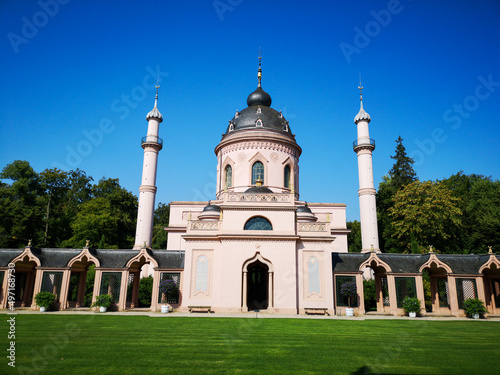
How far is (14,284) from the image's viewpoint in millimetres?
24391

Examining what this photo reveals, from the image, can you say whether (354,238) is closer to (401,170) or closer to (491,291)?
(401,170)

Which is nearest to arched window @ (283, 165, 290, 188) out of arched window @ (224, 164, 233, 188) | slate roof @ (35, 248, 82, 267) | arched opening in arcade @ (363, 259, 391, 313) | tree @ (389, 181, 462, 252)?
arched window @ (224, 164, 233, 188)

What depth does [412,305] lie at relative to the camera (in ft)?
74.2

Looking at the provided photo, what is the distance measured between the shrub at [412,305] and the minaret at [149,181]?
77.0 ft

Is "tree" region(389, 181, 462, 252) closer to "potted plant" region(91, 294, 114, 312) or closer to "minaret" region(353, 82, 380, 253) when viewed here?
"minaret" region(353, 82, 380, 253)

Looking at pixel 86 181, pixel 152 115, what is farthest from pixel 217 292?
pixel 86 181

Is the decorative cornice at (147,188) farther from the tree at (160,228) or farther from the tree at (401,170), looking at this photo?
the tree at (401,170)

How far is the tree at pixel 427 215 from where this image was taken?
3609cm

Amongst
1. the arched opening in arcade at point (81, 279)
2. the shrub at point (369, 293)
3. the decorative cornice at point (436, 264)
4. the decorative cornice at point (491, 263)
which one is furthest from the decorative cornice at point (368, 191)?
the arched opening in arcade at point (81, 279)

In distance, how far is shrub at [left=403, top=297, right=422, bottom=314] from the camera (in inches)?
888

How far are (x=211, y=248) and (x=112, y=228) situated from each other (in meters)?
27.0

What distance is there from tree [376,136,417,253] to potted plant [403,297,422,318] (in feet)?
59.8

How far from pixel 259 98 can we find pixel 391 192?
74.7ft

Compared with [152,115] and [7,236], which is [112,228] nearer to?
[7,236]
